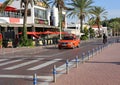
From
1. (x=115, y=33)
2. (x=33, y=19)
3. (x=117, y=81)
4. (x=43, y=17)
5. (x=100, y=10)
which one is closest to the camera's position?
(x=117, y=81)

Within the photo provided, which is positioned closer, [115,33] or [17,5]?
[17,5]

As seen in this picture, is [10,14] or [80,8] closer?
[10,14]

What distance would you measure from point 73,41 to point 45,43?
12160mm

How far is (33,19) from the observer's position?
2645 inches

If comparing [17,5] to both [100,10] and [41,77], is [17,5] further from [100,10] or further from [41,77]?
[41,77]

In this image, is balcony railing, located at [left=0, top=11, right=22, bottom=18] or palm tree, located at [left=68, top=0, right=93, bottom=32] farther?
palm tree, located at [left=68, top=0, right=93, bottom=32]

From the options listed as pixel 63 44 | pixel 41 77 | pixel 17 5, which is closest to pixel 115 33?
pixel 17 5

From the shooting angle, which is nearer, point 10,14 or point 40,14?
point 10,14

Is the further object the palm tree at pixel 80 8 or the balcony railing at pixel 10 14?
the palm tree at pixel 80 8

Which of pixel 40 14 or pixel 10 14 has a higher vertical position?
pixel 40 14

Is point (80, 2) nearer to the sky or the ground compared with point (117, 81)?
nearer to the sky

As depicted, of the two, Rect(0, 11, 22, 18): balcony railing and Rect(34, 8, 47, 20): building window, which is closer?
Rect(0, 11, 22, 18): balcony railing

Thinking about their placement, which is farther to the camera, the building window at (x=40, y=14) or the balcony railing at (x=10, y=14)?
Answer: the building window at (x=40, y=14)

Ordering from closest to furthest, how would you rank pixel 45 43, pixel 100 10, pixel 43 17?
pixel 45 43 → pixel 43 17 → pixel 100 10
